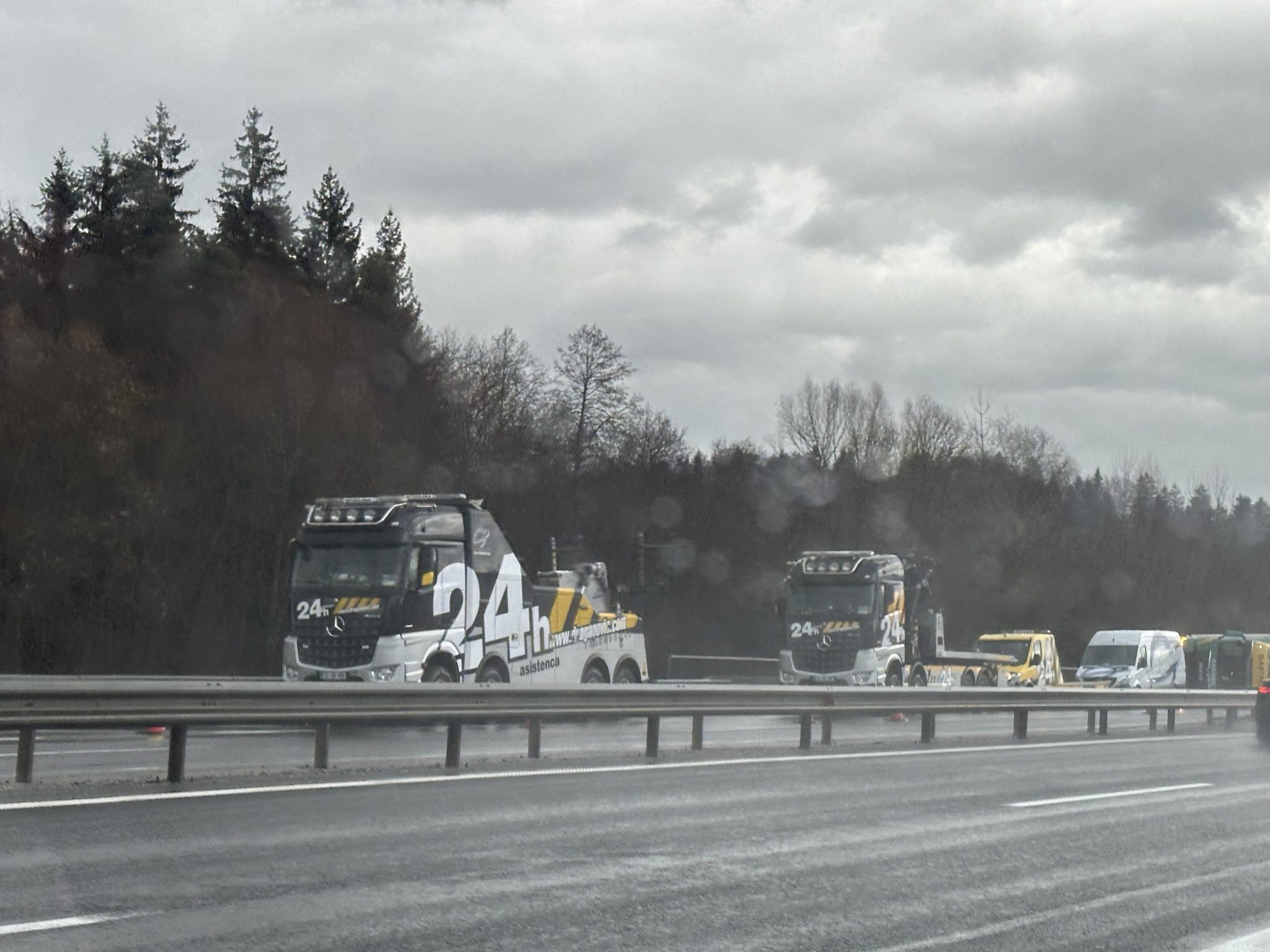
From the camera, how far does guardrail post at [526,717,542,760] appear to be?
15.6 metres

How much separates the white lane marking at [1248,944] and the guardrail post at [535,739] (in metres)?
9.28

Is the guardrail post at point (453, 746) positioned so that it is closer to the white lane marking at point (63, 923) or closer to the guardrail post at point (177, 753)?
the guardrail post at point (177, 753)

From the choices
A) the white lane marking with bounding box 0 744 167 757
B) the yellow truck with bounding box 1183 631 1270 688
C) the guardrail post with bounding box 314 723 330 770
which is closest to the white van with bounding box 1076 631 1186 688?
the yellow truck with bounding box 1183 631 1270 688

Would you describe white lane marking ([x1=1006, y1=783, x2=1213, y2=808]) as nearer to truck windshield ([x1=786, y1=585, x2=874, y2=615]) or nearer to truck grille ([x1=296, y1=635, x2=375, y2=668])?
truck grille ([x1=296, y1=635, x2=375, y2=668])

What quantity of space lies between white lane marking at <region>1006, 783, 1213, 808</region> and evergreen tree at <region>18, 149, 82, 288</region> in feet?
139

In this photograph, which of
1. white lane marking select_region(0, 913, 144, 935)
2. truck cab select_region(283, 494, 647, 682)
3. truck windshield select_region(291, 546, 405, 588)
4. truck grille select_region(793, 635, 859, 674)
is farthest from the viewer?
truck grille select_region(793, 635, 859, 674)

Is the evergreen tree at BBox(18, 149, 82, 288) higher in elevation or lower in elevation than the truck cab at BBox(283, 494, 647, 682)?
higher

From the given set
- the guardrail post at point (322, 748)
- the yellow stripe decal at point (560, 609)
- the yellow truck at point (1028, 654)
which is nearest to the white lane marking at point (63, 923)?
the guardrail post at point (322, 748)

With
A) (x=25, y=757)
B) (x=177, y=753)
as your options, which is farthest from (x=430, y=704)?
(x=25, y=757)

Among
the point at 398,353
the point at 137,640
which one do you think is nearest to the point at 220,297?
the point at 398,353

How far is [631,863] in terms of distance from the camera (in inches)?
340

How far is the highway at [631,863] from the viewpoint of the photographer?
6691 mm

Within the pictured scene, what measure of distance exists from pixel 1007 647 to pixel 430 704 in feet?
109

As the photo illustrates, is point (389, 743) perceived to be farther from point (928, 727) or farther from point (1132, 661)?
point (1132, 661)
